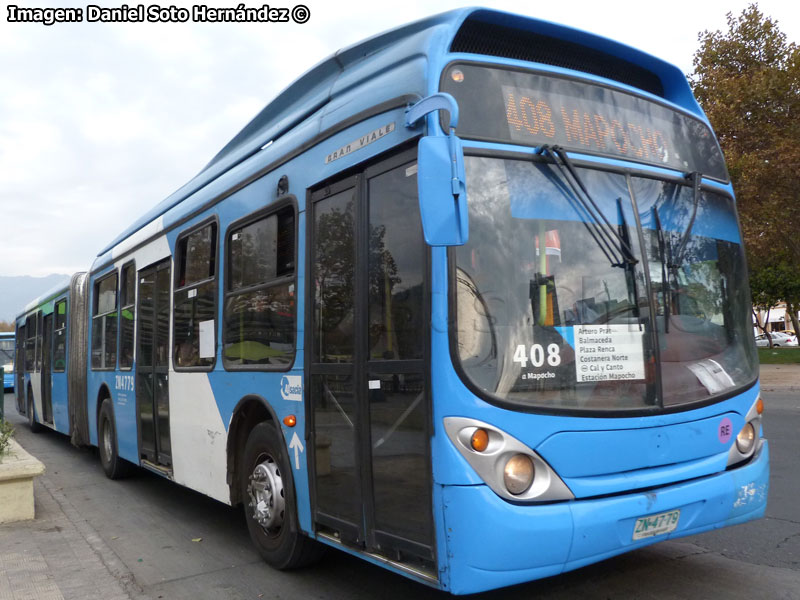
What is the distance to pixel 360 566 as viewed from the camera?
5.39 meters

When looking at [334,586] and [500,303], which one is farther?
[334,586]

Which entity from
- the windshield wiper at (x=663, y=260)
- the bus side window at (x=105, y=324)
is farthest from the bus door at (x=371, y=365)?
the bus side window at (x=105, y=324)

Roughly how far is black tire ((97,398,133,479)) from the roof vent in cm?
731

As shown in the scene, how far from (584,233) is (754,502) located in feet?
6.09

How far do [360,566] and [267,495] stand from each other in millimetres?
841

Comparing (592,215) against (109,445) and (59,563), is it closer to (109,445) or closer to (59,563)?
(59,563)

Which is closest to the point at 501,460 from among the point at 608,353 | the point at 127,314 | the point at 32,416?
the point at 608,353

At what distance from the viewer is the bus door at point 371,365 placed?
3.83 metres

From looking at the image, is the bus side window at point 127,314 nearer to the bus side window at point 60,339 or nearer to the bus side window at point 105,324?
the bus side window at point 105,324

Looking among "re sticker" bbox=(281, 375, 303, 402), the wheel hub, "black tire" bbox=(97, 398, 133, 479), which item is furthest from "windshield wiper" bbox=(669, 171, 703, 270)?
"black tire" bbox=(97, 398, 133, 479)

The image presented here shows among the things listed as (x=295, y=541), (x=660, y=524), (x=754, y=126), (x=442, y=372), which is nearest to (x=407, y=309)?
(x=442, y=372)

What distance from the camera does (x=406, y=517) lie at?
152 inches

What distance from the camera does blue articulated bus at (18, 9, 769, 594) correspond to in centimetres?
360

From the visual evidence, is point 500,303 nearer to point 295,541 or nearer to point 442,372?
point 442,372
